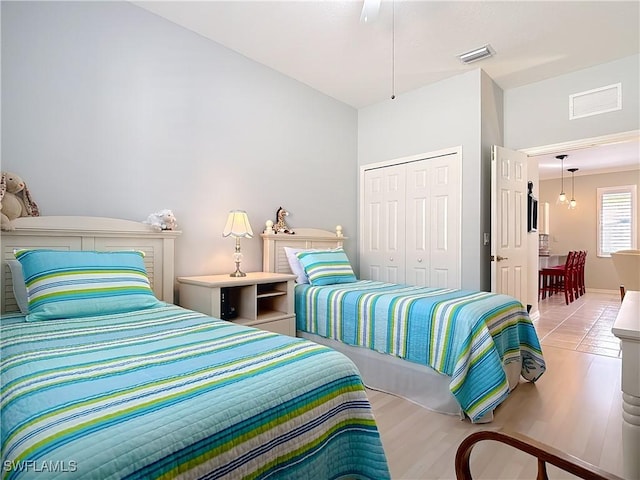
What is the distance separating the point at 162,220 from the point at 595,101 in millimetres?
4092

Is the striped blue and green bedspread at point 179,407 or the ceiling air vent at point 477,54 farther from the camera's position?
the ceiling air vent at point 477,54

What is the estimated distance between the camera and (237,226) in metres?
2.92

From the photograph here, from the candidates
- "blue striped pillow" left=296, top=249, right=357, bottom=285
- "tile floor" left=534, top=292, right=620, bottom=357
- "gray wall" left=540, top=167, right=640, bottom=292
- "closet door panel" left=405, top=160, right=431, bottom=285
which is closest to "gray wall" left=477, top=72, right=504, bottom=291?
"closet door panel" left=405, top=160, right=431, bottom=285

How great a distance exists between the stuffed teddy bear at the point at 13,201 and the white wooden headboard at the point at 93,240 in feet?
0.15

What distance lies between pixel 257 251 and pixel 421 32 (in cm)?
238

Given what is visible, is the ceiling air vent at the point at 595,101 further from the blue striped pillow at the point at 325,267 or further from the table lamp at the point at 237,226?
the table lamp at the point at 237,226

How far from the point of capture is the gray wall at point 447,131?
142 inches

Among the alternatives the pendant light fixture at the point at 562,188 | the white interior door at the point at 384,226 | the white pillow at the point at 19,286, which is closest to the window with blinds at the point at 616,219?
the pendant light fixture at the point at 562,188

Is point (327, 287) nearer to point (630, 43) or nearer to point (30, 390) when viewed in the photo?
point (30, 390)

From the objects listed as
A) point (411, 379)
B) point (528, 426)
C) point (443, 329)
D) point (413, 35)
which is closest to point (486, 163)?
point (413, 35)

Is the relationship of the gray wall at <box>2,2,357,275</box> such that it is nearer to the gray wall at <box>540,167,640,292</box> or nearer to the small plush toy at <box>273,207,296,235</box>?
the small plush toy at <box>273,207,296,235</box>

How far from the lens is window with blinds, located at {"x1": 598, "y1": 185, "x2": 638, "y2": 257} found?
707 cm

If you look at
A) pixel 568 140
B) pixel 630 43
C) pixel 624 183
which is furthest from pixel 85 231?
pixel 624 183

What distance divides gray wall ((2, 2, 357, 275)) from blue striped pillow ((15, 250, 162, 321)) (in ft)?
1.88
